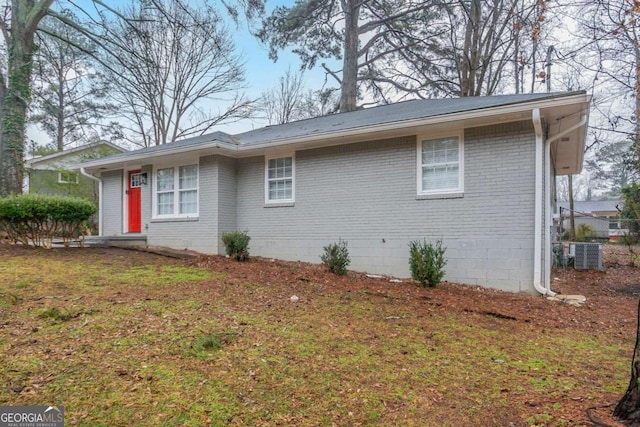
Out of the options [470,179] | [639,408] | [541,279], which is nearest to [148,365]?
[639,408]

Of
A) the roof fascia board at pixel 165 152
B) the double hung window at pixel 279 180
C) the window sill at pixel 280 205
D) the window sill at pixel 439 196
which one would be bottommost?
the window sill at pixel 280 205

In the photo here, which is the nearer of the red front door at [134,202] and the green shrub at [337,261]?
the green shrub at [337,261]

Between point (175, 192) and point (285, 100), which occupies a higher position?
point (285, 100)

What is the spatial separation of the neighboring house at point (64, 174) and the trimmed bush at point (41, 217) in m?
9.63

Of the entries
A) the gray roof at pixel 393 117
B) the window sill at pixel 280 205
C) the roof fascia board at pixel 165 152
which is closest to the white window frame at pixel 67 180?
the roof fascia board at pixel 165 152

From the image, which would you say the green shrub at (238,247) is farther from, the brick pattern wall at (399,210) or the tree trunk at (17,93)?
the tree trunk at (17,93)

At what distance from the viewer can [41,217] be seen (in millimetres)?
8391

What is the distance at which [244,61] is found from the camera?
20.6 metres

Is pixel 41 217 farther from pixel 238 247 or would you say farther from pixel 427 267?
pixel 427 267

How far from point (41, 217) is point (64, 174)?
1046 cm

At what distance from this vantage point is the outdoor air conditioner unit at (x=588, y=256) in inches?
396

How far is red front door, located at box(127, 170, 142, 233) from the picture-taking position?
1145 centimetres

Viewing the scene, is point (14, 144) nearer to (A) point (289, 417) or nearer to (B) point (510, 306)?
(A) point (289, 417)

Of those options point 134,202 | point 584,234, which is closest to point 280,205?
point 134,202
